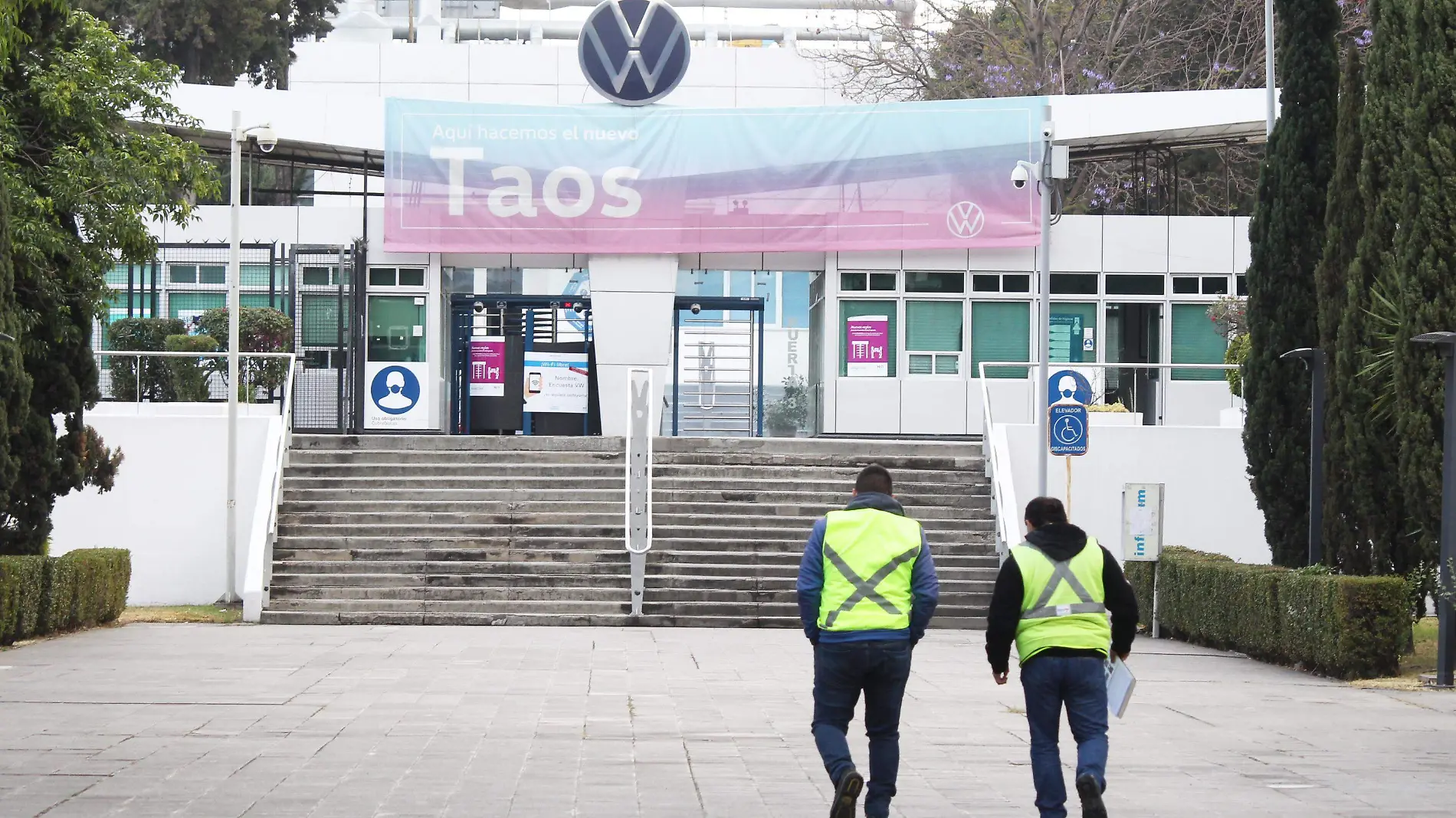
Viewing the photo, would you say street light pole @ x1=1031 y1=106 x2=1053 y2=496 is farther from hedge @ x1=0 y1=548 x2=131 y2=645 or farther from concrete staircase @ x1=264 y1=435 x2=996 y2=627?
hedge @ x1=0 y1=548 x2=131 y2=645

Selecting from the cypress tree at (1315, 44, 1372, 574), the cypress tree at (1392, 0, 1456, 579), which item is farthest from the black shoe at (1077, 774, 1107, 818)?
the cypress tree at (1315, 44, 1372, 574)

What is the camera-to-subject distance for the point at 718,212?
27203 mm

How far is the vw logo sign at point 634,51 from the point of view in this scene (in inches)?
1077

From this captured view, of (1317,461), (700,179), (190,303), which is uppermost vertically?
(700,179)

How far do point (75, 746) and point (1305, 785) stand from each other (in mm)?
6516

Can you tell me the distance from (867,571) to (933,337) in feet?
67.2

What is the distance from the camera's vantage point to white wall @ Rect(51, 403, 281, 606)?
2148 centimetres

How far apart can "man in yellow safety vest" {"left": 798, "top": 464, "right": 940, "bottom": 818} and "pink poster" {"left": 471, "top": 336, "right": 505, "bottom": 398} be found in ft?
71.0

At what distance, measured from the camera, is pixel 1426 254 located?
583 inches

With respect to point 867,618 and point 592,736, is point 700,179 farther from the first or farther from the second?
point 867,618

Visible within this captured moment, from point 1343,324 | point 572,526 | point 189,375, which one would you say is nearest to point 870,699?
point 1343,324

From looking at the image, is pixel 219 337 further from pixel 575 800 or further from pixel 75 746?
pixel 575 800


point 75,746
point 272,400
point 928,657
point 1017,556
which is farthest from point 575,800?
point 272,400

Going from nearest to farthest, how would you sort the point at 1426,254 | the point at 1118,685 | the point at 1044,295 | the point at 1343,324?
the point at 1118,685, the point at 1426,254, the point at 1343,324, the point at 1044,295
